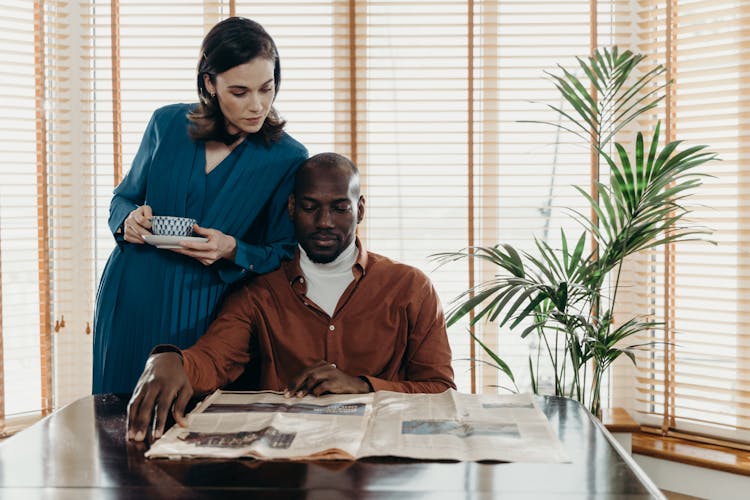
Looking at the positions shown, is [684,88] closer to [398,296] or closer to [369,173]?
[369,173]

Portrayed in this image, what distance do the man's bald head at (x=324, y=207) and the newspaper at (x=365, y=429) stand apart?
445 millimetres

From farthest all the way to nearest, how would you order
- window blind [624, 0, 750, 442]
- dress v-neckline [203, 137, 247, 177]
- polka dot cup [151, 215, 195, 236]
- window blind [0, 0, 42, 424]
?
window blind [0, 0, 42, 424]
window blind [624, 0, 750, 442]
dress v-neckline [203, 137, 247, 177]
polka dot cup [151, 215, 195, 236]

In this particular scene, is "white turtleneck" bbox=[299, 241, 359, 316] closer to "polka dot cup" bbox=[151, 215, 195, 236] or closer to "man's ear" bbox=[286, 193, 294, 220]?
"man's ear" bbox=[286, 193, 294, 220]

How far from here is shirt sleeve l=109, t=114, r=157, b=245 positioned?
1.95 metres

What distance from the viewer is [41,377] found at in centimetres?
298

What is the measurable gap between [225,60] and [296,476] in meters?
1.10

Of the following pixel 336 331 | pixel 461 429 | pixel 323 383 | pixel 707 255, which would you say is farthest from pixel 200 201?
pixel 707 255

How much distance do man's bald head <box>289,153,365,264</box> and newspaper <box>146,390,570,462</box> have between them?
44 centimetres

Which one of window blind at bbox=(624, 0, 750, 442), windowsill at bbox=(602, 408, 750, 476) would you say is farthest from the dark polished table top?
window blind at bbox=(624, 0, 750, 442)

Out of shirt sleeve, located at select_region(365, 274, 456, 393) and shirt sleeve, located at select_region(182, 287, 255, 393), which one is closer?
shirt sleeve, located at select_region(182, 287, 255, 393)

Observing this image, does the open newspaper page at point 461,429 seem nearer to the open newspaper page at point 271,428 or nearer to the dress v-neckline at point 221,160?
the open newspaper page at point 271,428

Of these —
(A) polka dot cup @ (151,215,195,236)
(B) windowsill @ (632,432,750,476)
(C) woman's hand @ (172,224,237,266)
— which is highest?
(A) polka dot cup @ (151,215,195,236)

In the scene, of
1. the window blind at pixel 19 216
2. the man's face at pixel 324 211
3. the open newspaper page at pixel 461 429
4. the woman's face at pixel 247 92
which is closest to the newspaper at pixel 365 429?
the open newspaper page at pixel 461 429

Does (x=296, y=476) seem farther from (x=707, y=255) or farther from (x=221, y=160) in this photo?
(x=707, y=255)
